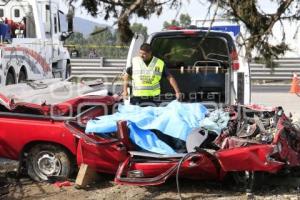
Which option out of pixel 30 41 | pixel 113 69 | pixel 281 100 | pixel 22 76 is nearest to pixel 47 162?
pixel 22 76

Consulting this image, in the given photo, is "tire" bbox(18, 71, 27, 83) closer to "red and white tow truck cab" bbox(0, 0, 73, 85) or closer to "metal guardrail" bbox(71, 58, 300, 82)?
"red and white tow truck cab" bbox(0, 0, 73, 85)

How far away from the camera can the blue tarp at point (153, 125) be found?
20.6 ft

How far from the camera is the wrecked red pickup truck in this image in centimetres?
588

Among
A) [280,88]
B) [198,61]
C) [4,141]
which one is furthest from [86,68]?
[4,141]

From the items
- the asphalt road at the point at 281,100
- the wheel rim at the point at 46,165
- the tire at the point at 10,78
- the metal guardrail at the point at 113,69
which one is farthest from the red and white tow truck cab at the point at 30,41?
the asphalt road at the point at 281,100

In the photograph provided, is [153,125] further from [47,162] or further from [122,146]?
[47,162]

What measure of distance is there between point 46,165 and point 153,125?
1.46 meters

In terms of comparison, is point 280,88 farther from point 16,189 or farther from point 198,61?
point 16,189

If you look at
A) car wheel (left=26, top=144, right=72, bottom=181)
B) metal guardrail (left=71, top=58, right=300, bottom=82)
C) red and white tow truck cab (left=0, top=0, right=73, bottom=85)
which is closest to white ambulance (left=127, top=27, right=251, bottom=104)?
car wheel (left=26, top=144, right=72, bottom=181)

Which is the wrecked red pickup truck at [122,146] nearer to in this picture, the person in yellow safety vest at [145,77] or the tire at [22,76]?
the person in yellow safety vest at [145,77]

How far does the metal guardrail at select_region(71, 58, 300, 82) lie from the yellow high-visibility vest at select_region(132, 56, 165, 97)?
14.8 metres

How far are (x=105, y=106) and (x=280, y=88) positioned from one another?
1529 cm

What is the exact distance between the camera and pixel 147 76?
26.2 feet

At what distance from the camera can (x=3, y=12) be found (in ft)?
50.3
